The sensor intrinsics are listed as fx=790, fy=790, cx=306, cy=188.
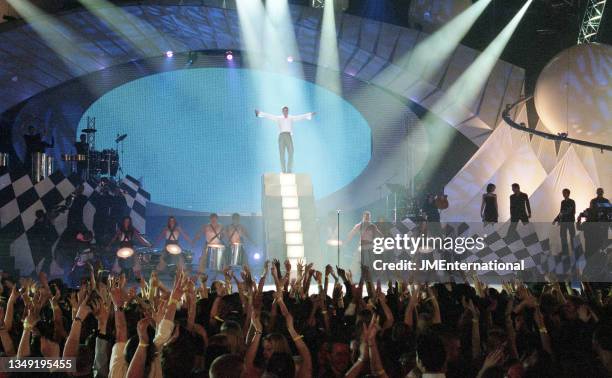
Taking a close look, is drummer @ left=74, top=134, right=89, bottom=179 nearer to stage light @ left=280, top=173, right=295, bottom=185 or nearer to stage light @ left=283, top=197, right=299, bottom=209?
stage light @ left=280, top=173, right=295, bottom=185

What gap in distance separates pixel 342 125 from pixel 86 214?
6.80 m

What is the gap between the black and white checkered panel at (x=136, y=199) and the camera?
635 inches

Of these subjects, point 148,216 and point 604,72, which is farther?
point 148,216

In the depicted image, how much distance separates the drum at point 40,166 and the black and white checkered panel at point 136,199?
1562mm

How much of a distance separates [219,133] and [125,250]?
6458 millimetres

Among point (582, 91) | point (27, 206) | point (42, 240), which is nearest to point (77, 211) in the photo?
point (27, 206)

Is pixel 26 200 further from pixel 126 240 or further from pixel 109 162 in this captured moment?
pixel 109 162

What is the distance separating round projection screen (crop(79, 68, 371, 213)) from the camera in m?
A: 18.1

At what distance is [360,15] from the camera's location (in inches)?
687

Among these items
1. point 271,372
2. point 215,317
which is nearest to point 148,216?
point 215,317

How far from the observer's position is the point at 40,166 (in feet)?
53.3

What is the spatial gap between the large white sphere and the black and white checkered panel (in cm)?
839

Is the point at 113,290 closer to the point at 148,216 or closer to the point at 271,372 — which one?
the point at 271,372

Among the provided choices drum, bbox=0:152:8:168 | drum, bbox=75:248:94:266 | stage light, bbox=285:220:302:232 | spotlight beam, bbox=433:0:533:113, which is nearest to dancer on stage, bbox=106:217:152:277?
drum, bbox=75:248:94:266
